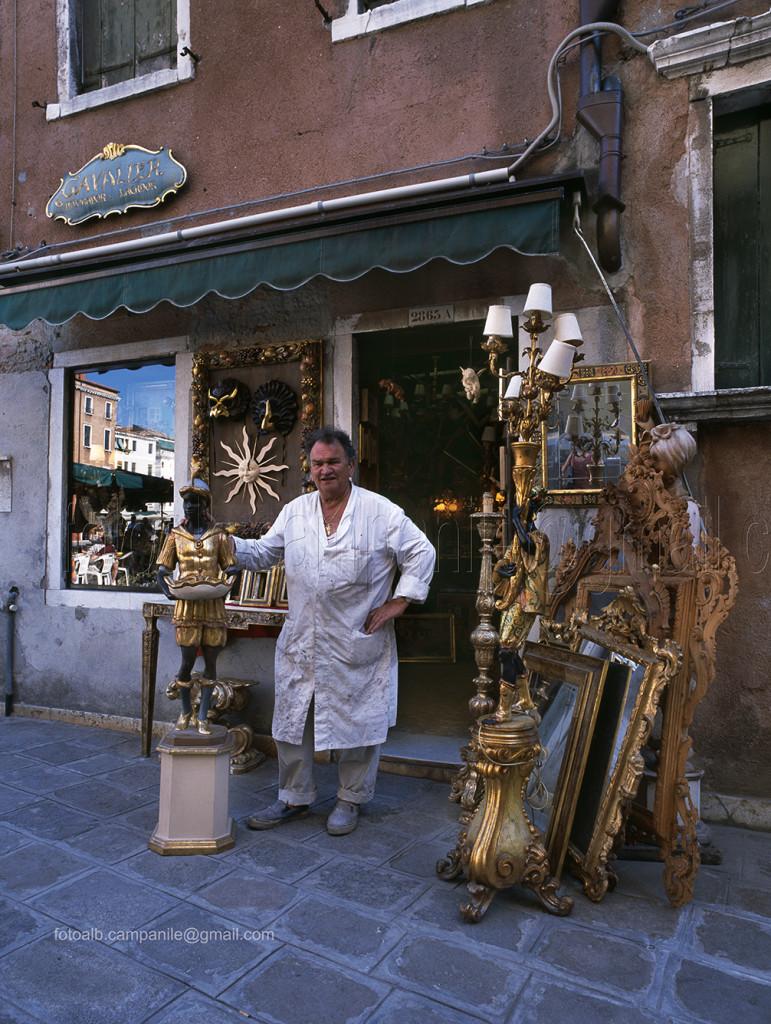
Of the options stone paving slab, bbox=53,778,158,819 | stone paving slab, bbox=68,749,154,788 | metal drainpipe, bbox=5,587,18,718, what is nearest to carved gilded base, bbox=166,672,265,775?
stone paving slab, bbox=68,749,154,788

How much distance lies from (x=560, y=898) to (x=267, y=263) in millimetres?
3855

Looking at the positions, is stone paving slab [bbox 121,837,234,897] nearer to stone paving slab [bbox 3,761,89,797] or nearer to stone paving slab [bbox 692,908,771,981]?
stone paving slab [bbox 3,761,89,797]

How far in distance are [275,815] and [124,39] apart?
6.55m

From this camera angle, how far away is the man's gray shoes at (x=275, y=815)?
361 centimetres

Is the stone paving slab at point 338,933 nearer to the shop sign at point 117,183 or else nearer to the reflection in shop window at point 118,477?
the reflection in shop window at point 118,477

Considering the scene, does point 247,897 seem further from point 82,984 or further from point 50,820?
point 50,820

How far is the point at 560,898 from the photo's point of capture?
2783mm

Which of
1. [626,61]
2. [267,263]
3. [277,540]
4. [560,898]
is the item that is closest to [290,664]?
[277,540]

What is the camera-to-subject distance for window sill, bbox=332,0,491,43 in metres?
4.77

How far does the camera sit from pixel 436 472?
9094 millimetres

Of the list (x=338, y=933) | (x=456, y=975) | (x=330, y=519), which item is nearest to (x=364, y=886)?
(x=338, y=933)

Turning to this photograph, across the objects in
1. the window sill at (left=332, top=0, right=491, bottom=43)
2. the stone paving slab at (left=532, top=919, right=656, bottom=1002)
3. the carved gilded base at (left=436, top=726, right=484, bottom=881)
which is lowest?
the stone paving slab at (left=532, top=919, right=656, bottom=1002)

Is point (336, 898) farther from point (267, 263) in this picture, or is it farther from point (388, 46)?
point (388, 46)

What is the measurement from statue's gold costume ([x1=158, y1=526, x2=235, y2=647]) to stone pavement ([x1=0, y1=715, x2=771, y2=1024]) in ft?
3.30
